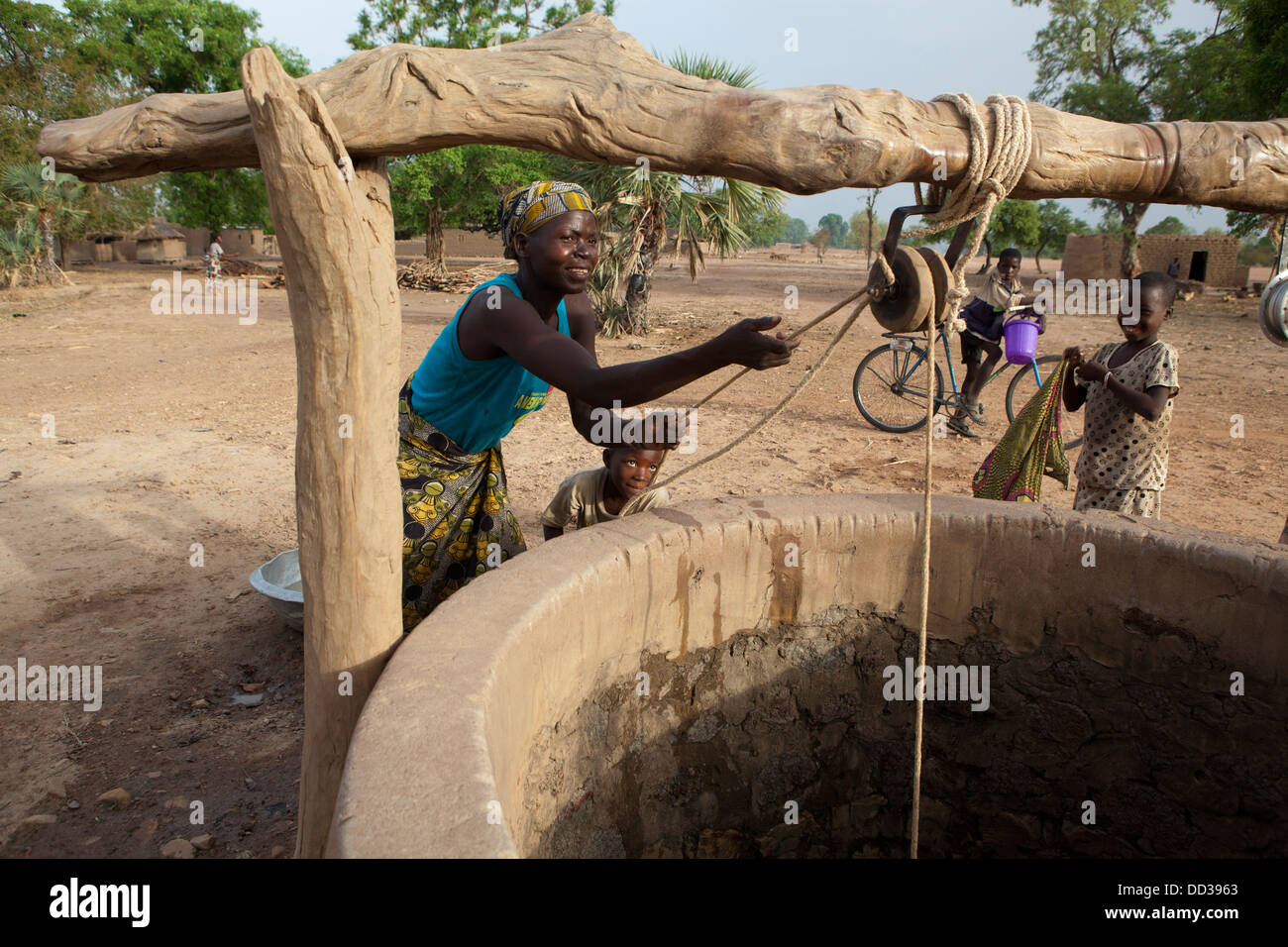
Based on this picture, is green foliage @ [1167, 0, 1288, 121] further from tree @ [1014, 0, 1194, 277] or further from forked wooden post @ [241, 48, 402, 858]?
forked wooden post @ [241, 48, 402, 858]

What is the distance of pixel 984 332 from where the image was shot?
253 inches

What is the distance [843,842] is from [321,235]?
2.30 meters

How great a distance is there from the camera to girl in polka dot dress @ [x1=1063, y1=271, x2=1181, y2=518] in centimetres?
308

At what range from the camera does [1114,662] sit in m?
2.39

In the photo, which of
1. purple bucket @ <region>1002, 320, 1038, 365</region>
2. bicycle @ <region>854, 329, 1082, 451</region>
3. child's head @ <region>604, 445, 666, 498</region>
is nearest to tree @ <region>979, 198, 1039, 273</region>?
bicycle @ <region>854, 329, 1082, 451</region>

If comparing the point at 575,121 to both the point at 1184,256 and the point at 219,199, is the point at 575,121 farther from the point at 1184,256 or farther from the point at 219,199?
the point at 219,199

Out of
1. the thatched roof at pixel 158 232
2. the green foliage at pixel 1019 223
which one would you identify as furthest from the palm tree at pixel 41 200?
the green foliage at pixel 1019 223

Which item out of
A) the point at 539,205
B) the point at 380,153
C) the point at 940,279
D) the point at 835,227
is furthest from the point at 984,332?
the point at 835,227

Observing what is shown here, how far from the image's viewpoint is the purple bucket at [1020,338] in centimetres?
476

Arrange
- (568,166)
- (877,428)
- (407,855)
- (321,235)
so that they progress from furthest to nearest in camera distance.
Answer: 1. (568,166)
2. (877,428)
3. (321,235)
4. (407,855)

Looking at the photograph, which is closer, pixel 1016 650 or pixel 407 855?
pixel 407 855

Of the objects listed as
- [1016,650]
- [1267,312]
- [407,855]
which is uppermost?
[1267,312]

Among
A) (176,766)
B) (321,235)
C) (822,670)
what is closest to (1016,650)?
(822,670)
